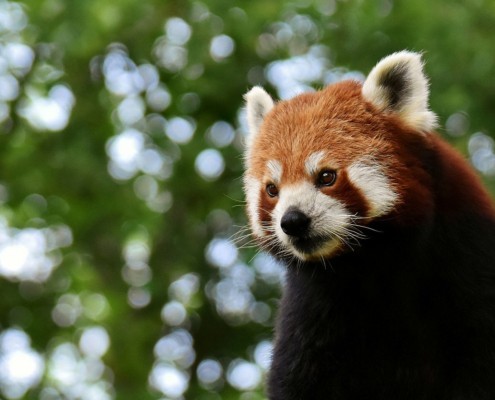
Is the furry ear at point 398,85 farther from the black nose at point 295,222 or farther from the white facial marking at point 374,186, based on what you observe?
the black nose at point 295,222

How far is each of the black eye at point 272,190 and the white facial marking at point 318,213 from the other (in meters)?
0.10

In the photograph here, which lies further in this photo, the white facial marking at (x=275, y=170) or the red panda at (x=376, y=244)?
the white facial marking at (x=275, y=170)

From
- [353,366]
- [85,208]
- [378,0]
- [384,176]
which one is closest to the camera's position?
[384,176]

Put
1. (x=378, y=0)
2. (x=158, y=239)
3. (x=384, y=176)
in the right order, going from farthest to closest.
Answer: (x=158, y=239), (x=378, y=0), (x=384, y=176)

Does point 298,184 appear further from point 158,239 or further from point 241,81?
point 158,239

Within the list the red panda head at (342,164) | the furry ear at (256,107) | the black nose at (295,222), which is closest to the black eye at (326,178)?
the red panda head at (342,164)

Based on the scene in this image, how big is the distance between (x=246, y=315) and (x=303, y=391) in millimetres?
6968

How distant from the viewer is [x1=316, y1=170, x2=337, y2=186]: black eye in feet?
12.4

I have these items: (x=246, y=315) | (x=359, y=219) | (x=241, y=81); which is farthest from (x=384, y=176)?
(x=246, y=315)

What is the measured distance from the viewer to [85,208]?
10.0 meters

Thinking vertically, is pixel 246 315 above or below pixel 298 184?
below

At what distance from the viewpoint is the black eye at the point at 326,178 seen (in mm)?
3781

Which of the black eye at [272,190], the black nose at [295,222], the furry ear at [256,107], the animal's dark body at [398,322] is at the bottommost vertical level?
the animal's dark body at [398,322]

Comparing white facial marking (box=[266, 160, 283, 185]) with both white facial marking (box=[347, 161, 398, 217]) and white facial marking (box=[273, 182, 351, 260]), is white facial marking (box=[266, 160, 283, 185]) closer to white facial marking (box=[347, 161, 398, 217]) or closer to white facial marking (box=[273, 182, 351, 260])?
white facial marking (box=[273, 182, 351, 260])
